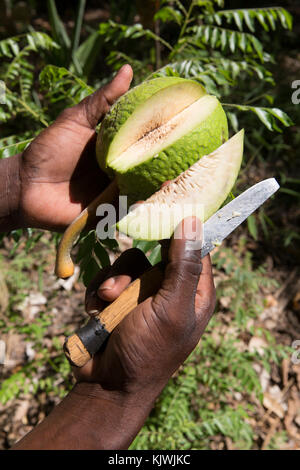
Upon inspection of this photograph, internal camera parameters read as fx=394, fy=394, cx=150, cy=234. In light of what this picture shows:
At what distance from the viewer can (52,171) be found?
1960mm

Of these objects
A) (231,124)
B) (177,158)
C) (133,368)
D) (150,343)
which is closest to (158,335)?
(150,343)

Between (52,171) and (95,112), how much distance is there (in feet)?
1.18

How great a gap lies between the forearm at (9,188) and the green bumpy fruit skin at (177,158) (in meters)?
0.70

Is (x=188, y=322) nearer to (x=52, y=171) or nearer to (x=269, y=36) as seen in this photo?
(x=52, y=171)

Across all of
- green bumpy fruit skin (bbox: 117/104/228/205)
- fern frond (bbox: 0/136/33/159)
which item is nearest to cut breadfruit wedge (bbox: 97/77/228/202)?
green bumpy fruit skin (bbox: 117/104/228/205)

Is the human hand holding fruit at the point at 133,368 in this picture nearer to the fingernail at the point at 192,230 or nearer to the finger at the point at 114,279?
the fingernail at the point at 192,230

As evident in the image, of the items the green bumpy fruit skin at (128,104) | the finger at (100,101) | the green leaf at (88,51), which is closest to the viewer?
the green bumpy fruit skin at (128,104)

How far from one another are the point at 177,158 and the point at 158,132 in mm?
185

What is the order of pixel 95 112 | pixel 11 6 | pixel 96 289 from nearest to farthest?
pixel 96 289, pixel 95 112, pixel 11 6

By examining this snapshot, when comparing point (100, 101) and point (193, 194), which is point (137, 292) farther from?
point (100, 101)

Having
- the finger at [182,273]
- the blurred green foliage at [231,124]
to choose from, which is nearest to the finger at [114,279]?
the blurred green foliage at [231,124]

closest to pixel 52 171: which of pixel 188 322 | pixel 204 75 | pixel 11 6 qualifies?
pixel 204 75

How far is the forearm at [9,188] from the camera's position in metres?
1.99

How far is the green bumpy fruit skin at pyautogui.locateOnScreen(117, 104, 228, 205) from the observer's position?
4.89ft
